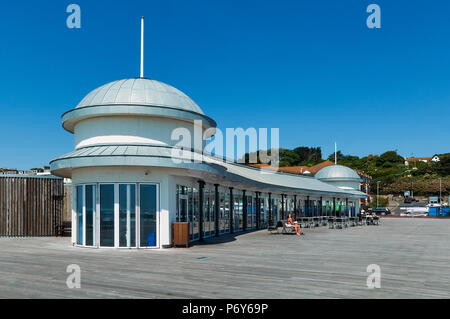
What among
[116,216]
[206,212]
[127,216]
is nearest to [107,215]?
[116,216]

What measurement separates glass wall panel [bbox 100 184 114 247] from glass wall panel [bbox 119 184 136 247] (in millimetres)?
371

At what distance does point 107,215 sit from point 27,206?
8748 mm

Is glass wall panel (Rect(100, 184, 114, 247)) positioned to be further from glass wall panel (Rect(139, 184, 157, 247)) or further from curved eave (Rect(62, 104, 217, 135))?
curved eave (Rect(62, 104, 217, 135))

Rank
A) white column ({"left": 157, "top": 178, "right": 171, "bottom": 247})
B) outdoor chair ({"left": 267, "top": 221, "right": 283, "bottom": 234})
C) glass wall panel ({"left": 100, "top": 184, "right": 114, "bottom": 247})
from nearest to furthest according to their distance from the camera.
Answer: glass wall panel ({"left": 100, "top": 184, "right": 114, "bottom": 247}), white column ({"left": 157, "top": 178, "right": 171, "bottom": 247}), outdoor chair ({"left": 267, "top": 221, "right": 283, "bottom": 234})

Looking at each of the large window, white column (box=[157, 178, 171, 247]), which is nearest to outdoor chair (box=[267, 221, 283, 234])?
white column (box=[157, 178, 171, 247])

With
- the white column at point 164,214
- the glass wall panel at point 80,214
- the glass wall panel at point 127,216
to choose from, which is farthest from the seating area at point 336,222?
the glass wall panel at point 80,214

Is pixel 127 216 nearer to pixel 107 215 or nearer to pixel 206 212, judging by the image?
pixel 107 215

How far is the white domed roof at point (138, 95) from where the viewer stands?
18031 millimetres

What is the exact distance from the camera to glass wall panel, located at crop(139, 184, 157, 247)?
662 inches

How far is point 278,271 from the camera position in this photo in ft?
38.2

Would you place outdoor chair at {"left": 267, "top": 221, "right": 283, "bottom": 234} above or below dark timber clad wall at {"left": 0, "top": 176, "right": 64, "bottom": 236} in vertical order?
below
